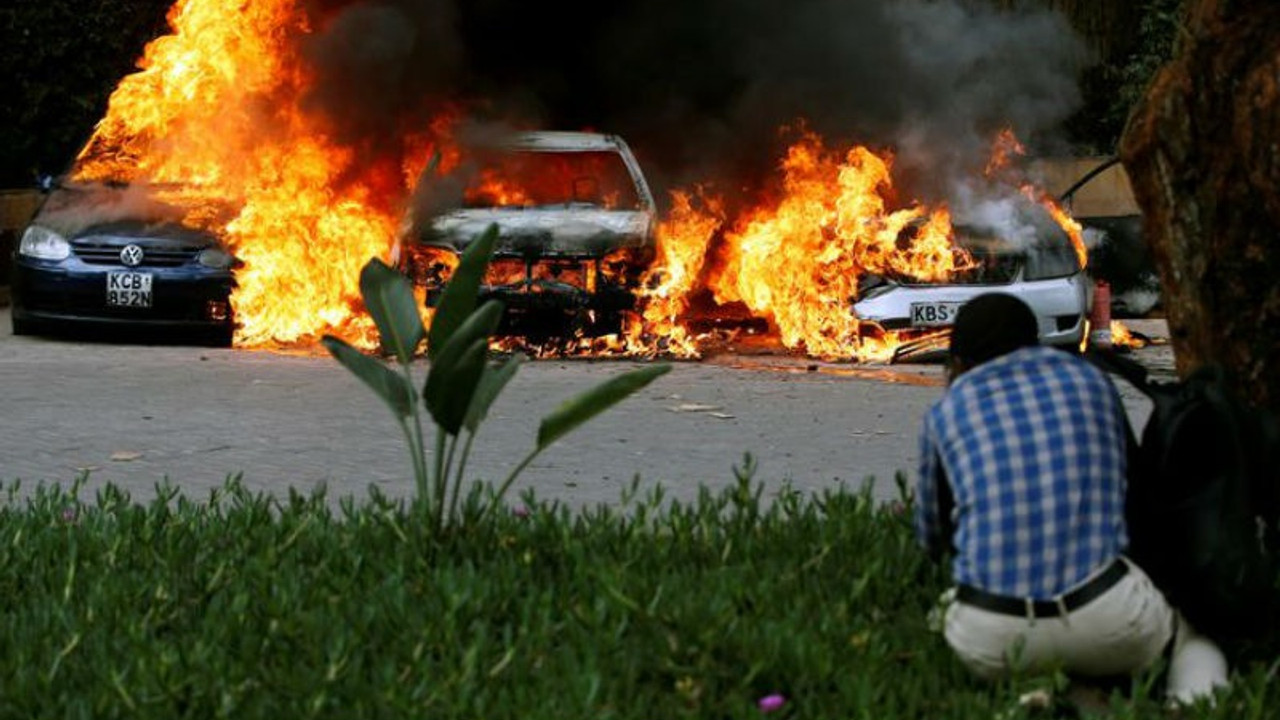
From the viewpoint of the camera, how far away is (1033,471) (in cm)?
461

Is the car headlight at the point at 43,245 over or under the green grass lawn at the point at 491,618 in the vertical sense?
over

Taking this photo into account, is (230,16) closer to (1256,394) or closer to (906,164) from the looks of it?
(906,164)

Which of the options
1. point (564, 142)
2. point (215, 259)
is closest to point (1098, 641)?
point (215, 259)

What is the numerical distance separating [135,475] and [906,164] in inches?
364

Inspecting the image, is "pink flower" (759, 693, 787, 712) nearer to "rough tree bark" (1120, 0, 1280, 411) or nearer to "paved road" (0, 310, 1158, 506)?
"rough tree bark" (1120, 0, 1280, 411)

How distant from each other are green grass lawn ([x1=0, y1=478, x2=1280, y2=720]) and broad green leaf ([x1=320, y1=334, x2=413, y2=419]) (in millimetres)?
363

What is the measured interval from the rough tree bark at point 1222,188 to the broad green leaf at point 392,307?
2143 millimetres

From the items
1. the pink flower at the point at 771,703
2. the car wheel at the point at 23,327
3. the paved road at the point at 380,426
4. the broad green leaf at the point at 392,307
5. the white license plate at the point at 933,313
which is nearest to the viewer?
the pink flower at the point at 771,703

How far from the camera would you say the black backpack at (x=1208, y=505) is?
4.63m

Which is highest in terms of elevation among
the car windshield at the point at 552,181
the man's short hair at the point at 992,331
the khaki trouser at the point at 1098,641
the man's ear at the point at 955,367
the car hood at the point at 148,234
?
the car windshield at the point at 552,181

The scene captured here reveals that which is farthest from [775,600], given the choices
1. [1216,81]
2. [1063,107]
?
[1063,107]

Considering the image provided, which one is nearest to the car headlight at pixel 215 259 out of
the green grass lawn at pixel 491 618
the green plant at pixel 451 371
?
the green grass lawn at pixel 491 618

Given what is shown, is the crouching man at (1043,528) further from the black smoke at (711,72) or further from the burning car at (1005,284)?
the black smoke at (711,72)

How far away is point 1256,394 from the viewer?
5500 mm
